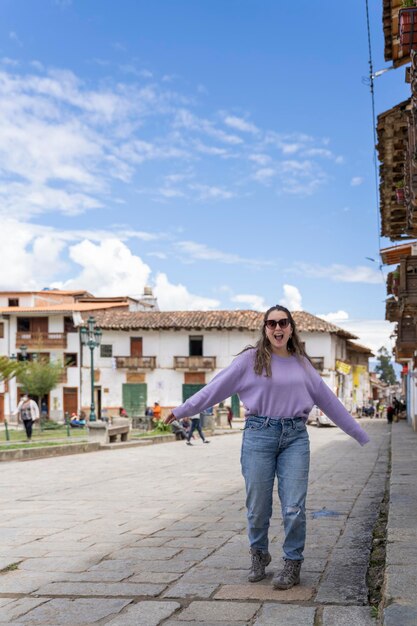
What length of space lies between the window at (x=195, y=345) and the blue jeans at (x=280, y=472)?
49.7 m

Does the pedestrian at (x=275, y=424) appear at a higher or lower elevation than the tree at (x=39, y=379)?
lower

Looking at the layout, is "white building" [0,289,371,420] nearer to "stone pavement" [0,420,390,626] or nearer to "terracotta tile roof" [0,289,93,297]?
"terracotta tile roof" [0,289,93,297]

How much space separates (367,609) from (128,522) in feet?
12.1

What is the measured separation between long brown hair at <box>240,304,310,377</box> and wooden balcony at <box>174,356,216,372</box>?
159 ft

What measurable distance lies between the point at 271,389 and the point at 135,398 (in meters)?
50.4

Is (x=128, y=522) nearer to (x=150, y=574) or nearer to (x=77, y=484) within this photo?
(x=150, y=574)

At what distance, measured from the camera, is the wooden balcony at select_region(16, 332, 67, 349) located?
55.7 meters

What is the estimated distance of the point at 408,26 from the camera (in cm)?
881

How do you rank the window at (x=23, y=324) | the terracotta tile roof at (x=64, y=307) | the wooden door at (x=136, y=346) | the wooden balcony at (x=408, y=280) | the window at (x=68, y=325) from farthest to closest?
1. the window at (x=23, y=324)
2. the window at (x=68, y=325)
3. the terracotta tile roof at (x=64, y=307)
4. the wooden door at (x=136, y=346)
5. the wooden balcony at (x=408, y=280)

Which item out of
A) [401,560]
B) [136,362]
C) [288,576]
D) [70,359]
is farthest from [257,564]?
[70,359]

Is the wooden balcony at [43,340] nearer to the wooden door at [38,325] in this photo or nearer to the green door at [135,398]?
the wooden door at [38,325]

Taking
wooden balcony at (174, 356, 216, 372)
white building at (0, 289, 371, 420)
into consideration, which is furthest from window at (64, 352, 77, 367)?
wooden balcony at (174, 356, 216, 372)

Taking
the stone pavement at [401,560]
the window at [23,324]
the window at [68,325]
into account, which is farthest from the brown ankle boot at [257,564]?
the window at [23,324]

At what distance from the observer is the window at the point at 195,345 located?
178 ft
